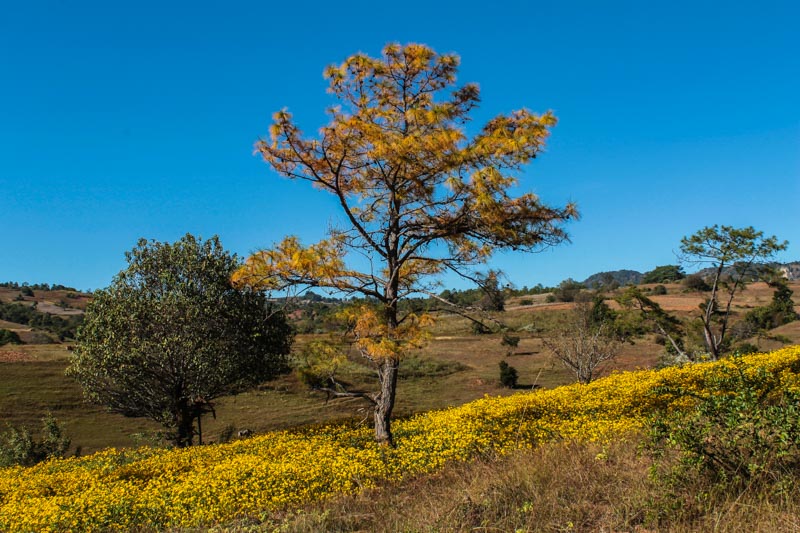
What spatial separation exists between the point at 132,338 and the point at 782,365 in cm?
2088

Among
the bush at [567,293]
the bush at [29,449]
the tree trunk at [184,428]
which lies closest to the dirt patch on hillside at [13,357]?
the bush at [29,449]

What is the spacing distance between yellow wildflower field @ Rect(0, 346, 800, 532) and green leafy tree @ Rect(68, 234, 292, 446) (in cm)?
456

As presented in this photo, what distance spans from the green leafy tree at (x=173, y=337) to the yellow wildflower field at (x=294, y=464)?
4.56m

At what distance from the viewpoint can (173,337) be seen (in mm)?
20344

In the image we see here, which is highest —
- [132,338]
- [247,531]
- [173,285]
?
A: [173,285]

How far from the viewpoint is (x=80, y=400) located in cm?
3909

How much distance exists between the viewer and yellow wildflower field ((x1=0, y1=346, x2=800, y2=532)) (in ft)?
28.6

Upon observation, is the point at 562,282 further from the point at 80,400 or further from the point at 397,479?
the point at 397,479

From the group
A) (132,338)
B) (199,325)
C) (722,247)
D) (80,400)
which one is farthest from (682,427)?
(80,400)

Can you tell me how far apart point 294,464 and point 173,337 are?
38.9 feet

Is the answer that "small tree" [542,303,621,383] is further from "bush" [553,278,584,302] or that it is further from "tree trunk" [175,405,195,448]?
"bush" [553,278,584,302]

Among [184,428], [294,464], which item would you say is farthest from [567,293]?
[294,464]

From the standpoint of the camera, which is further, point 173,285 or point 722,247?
point 722,247

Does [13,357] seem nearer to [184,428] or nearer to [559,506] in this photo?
[184,428]
